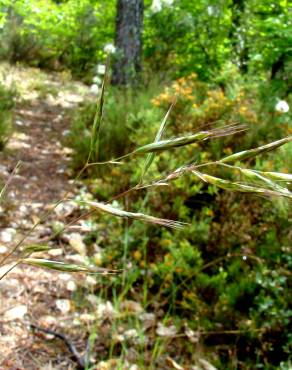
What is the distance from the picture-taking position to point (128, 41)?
6105mm

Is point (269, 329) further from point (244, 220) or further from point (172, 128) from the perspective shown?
point (172, 128)

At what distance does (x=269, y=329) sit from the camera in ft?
7.46

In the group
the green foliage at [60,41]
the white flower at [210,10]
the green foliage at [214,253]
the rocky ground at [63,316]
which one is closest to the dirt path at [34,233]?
the rocky ground at [63,316]

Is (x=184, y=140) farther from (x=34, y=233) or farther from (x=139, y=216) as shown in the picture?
(x=34, y=233)

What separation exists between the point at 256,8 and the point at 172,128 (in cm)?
329

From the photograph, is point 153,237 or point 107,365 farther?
point 153,237

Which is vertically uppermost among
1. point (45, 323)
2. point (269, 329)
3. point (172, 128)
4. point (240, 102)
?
point (240, 102)

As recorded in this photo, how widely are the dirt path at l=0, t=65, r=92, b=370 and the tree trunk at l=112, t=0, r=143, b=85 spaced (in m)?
0.90

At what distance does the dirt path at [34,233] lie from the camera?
2240 millimetres

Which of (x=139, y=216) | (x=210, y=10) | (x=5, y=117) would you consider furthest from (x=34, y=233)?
(x=210, y=10)

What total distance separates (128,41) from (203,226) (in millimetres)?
3861

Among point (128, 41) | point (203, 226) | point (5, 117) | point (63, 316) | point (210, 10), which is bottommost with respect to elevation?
point (63, 316)

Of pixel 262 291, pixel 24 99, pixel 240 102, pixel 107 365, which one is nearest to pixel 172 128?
pixel 240 102

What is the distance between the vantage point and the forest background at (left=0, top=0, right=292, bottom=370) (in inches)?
91.7
